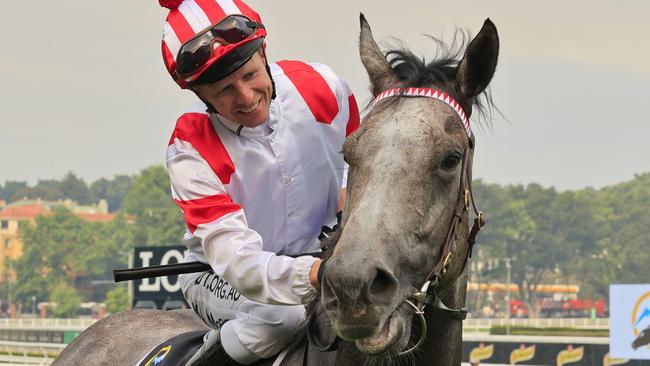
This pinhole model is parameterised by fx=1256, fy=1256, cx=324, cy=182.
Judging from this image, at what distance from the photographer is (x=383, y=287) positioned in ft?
10.7

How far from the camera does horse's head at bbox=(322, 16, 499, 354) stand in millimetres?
3250

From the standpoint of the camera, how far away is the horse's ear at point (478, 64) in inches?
146

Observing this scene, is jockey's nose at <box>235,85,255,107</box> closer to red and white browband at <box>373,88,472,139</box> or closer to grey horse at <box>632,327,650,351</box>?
red and white browband at <box>373,88,472,139</box>

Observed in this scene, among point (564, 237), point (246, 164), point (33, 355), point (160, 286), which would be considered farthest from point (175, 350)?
point (564, 237)

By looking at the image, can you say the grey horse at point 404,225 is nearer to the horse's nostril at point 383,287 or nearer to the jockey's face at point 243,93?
the horse's nostril at point 383,287

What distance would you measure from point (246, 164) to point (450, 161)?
819 millimetres

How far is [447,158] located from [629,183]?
115 m

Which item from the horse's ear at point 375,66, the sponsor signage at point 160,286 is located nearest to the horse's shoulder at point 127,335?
the horse's ear at point 375,66

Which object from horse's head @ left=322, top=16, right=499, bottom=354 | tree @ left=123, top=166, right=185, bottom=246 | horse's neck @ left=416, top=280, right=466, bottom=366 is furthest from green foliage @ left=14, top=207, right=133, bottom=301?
horse's head @ left=322, top=16, right=499, bottom=354

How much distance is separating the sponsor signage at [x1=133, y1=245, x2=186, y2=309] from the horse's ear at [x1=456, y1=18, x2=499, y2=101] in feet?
40.1

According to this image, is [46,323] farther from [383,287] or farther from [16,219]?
[16,219]

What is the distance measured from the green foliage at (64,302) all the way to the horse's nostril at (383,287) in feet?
290

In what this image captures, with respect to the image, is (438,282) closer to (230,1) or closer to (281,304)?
(281,304)

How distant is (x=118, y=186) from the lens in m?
174
